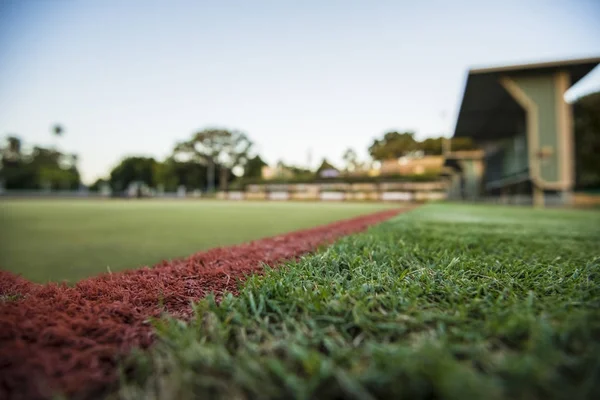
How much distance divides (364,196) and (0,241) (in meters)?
34.1

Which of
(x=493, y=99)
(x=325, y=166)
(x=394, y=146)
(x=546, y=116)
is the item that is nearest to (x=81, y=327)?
(x=546, y=116)

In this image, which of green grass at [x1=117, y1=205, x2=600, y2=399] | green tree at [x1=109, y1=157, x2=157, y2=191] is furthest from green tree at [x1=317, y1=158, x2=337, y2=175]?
green grass at [x1=117, y1=205, x2=600, y2=399]

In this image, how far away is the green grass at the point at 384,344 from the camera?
53cm

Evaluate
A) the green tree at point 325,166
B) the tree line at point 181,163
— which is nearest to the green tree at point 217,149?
the tree line at point 181,163

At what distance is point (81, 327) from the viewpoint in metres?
0.83

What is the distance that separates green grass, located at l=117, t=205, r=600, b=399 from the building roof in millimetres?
16163

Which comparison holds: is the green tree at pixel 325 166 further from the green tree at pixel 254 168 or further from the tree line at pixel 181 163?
the green tree at pixel 254 168

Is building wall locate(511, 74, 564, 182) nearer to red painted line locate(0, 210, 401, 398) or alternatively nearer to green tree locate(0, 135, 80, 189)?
red painted line locate(0, 210, 401, 398)

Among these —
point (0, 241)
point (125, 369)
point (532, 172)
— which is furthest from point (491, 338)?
point (532, 172)

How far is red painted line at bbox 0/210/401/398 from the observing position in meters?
0.61

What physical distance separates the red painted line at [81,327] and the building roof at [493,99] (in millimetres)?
16475

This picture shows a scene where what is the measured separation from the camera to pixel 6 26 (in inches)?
110

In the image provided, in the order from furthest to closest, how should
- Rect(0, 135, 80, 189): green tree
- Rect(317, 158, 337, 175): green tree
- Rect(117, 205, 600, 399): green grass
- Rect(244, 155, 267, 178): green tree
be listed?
1. Rect(317, 158, 337, 175): green tree
2. Rect(244, 155, 267, 178): green tree
3. Rect(0, 135, 80, 189): green tree
4. Rect(117, 205, 600, 399): green grass

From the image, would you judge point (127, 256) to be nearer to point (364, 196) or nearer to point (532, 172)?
point (532, 172)
